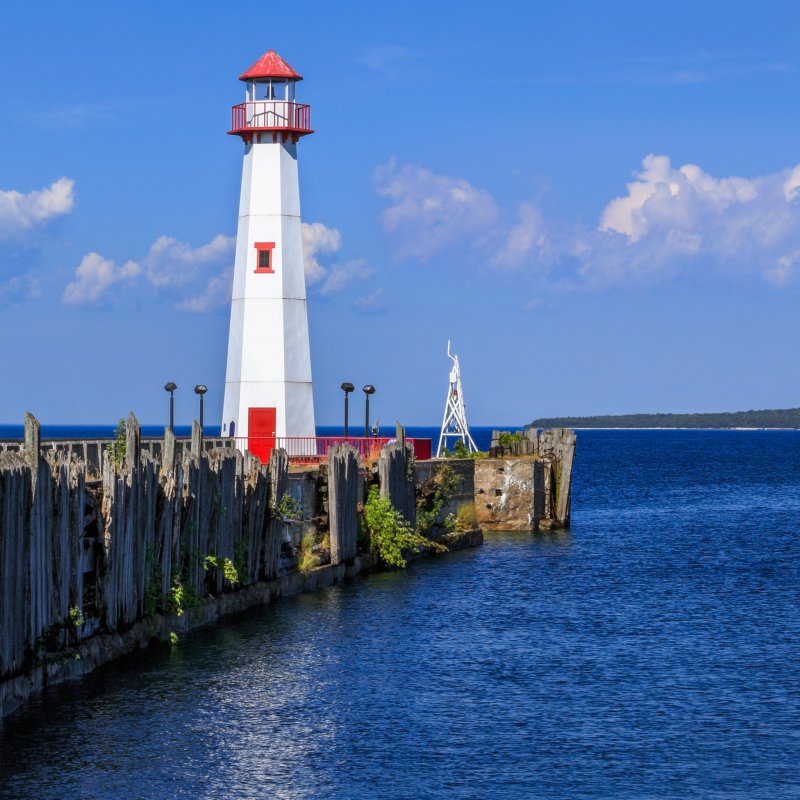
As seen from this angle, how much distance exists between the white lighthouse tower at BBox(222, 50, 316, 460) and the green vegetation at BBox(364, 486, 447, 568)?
18.7 feet

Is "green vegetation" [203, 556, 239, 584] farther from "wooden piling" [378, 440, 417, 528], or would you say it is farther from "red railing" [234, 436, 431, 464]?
"red railing" [234, 436, 431, 464]

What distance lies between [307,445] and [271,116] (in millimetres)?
9959

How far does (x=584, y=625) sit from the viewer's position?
30.3m

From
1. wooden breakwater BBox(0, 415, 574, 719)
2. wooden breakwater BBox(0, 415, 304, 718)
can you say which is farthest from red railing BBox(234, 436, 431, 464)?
wooden breakwater BBox(0, 415, 304, 718)

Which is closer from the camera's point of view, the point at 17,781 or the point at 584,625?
the point at 17,781

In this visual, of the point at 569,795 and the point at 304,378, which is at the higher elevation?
the point at 304,378

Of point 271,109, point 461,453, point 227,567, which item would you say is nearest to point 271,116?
point 271,109

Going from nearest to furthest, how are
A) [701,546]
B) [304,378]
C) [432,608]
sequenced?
[432,608], [304,378], [701,546]

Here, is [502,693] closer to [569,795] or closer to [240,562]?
[569,795]

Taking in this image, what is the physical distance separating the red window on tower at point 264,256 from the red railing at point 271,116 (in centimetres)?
345

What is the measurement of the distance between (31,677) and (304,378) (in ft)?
79.8

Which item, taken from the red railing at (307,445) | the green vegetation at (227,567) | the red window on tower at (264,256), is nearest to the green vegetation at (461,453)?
the red railing at (307,445)

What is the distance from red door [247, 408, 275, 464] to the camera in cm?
4278

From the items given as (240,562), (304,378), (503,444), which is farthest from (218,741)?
(503,444)
